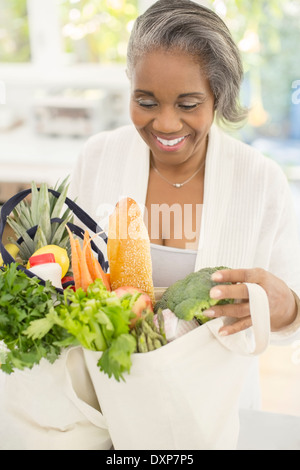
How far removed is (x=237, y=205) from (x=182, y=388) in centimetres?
78

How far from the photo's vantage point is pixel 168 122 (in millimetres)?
1085

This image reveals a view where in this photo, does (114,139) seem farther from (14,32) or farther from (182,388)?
(14,32)

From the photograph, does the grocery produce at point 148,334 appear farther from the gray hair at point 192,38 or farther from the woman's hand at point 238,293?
the gray hair at point 192,38

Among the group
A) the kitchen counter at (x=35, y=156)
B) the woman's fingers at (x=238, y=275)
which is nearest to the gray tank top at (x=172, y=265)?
the woman's fingers at (x=238, y=275)

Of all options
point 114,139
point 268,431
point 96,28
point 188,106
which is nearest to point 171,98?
point 188,106

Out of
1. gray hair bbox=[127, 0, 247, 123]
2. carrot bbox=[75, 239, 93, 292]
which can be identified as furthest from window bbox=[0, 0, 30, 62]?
carrot bbox=[75, 239, 93, 292]

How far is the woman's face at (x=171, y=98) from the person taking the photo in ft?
3.47

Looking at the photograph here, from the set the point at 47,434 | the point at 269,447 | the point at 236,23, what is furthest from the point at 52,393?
the point at 236,23

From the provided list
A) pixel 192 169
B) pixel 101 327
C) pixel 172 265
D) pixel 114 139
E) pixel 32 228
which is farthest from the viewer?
pixel 114 139

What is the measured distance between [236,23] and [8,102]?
177cm

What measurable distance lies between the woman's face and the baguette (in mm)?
322

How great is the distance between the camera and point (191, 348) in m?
0.67

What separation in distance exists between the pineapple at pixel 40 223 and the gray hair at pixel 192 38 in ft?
1.38

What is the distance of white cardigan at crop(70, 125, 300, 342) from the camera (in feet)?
4.33
